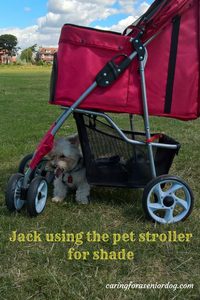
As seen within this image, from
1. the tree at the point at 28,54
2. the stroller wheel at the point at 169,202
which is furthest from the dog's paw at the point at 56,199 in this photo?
the tree at the point at 28,54

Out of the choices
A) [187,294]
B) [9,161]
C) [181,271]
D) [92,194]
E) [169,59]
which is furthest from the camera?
[9,161]

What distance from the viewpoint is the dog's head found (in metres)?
4.12

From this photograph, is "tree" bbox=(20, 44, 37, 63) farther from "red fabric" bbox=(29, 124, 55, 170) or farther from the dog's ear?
"red fabric" bbox=(29, 124, 55, 170)

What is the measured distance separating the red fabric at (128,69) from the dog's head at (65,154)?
1.99ft

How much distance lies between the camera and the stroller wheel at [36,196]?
3.72 metres

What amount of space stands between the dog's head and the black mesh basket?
0.14 metres

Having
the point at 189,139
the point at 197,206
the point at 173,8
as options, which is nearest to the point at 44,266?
the point at 197,206

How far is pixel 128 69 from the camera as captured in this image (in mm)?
3637

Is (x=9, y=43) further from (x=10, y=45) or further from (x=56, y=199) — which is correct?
(x=56, y=199)

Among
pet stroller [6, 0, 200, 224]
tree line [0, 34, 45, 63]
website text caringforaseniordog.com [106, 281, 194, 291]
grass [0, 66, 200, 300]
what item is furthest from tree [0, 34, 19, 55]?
website text caringforaseniordog.com [106, 281, 194, 291]

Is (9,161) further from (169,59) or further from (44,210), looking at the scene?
(169,59)

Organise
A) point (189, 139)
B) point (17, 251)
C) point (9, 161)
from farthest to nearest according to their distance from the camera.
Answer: point (189, 139) < point (9, 161) < point (17, 251)

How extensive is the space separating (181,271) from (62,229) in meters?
1.09

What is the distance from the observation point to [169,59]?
3.59m
